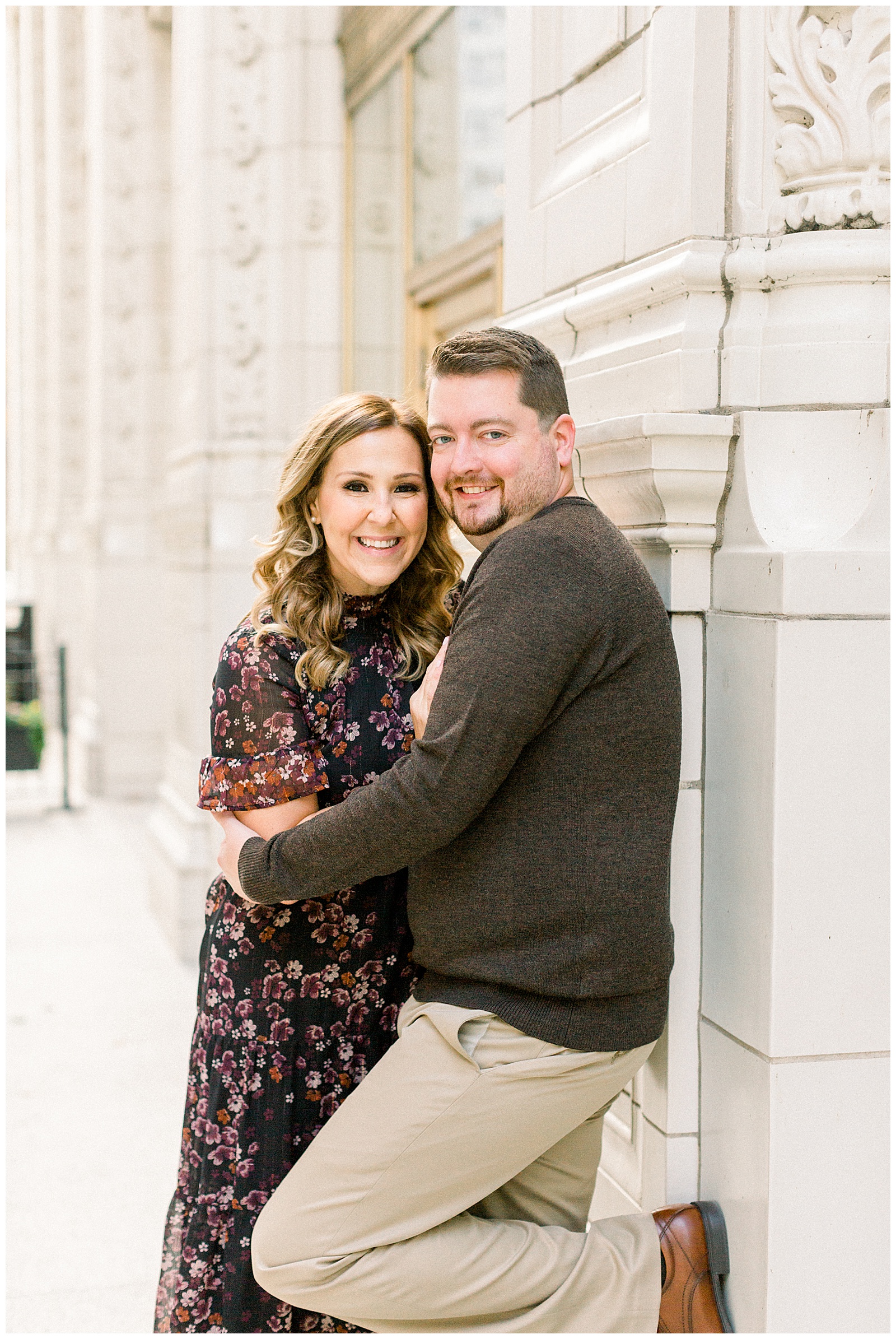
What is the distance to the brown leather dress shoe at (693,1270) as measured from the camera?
2.38 m

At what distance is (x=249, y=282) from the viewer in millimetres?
6359

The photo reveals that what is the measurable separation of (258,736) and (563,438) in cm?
79

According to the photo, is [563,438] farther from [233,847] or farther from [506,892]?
[233,847]

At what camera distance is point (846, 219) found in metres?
2.32

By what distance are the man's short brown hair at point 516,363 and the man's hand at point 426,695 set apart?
452 mm

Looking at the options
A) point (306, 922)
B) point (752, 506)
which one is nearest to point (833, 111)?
point (752, 506)

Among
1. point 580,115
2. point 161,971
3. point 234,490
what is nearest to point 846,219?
point 580,115

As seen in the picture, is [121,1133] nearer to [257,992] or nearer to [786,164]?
[257,992]

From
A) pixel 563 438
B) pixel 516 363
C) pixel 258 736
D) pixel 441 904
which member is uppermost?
pixel 516 363

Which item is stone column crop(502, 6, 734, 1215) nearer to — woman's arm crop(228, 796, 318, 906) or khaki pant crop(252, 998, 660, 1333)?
khaki pant crop(252, 998, 660, 1333)

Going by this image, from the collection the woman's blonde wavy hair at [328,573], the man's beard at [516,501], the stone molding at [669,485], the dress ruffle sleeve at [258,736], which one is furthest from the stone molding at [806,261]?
the dress ruffle sleeve at [258,736]

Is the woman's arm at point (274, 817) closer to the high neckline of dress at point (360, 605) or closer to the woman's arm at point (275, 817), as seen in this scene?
the woman's arm at point (275, 817)

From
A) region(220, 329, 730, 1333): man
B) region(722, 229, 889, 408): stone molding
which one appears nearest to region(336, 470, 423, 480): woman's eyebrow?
region(220, 329, 730, 1333): man

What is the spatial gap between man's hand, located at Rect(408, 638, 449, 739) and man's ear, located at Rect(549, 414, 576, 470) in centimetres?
39
